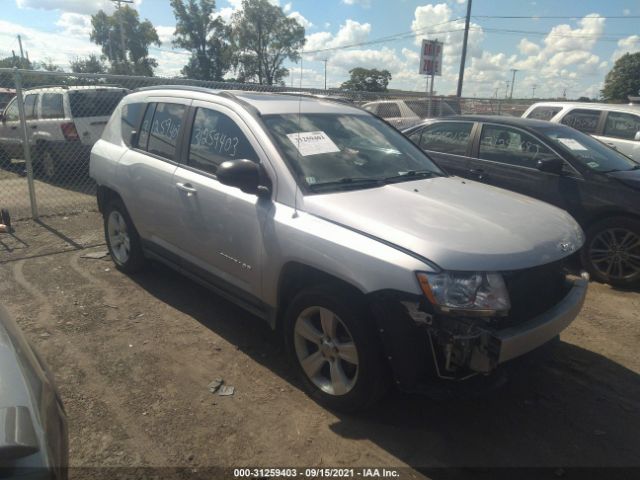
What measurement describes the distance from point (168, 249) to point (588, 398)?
3373mm

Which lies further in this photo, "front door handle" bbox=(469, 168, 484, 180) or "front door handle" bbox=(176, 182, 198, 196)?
"front door handle" bbox=(469, 168, 484, 180)

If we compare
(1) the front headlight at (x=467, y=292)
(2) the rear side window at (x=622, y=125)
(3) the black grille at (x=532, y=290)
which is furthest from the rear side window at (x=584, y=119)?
(1) the front headlight at (x=467, y=292)

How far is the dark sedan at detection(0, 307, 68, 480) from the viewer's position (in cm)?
148

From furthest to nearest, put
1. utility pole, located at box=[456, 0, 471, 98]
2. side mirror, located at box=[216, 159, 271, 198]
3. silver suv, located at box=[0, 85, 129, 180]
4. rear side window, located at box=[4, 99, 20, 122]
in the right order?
1. utility pole, located at box=[456, 0, 471, 98]
2. rear side window, located at box=[4, 99, 20, 122]
3. silver suv, located at box=[0, 85, 129, 180]
4. side mirror, located at box=[216, 159, 271, 198]

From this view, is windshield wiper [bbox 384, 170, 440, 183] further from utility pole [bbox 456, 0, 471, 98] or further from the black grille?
utility pole [bbox 456, 0, 471, 98]

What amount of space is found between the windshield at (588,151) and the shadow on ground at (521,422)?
2651 mm

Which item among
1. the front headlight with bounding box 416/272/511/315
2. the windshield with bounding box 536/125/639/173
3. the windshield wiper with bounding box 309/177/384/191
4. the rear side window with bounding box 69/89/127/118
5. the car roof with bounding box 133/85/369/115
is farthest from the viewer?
the rear side window with bounding box 69/89/127/118

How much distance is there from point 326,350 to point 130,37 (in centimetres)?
6374

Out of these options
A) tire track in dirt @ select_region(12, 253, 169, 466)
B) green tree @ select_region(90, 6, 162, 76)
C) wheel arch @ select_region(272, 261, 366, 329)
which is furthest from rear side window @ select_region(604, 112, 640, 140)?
green tree @ select_region(90, 6, 162, 76)

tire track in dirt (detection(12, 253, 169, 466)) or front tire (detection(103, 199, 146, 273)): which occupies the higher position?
front tire (detection(103, 199, 146, 273))

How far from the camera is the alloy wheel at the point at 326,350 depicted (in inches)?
112

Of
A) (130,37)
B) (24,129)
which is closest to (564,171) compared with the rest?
(24,129)

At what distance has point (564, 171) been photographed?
18.1 feet

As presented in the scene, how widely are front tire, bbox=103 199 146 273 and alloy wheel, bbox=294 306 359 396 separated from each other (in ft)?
7.87
